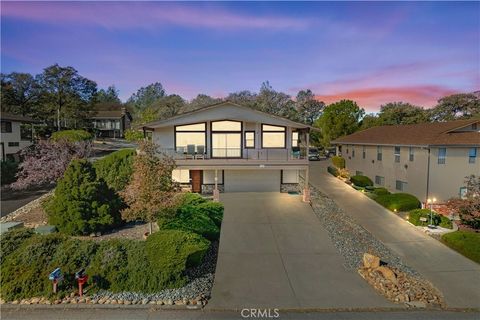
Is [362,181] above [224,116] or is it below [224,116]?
below

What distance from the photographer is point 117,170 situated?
17641 millimetres

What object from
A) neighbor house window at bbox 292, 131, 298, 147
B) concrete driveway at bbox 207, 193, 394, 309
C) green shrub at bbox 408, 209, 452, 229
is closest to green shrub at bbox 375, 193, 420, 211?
green shrub at bbox 408, 209, 452, 229

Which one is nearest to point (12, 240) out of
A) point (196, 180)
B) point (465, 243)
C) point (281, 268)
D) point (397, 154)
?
point (281, 268)

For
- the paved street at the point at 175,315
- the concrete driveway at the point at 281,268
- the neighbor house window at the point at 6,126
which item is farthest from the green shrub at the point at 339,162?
the neighbor house window at the point at 6,126

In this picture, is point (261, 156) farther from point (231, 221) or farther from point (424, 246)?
point (424, 246)

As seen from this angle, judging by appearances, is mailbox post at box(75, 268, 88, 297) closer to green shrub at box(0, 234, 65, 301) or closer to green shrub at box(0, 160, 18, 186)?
green shrub at box(0, 234, 65, 301)

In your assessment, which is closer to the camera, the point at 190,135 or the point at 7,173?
the point at 190,135

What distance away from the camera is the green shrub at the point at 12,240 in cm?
986

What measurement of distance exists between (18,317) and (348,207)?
18.3 metres

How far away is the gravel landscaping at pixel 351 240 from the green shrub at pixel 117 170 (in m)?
11.5

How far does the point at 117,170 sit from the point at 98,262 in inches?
353

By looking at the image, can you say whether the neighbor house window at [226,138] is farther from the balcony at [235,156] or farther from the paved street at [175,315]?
the paved street at [175,315]

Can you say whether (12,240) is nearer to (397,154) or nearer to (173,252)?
(173,252)

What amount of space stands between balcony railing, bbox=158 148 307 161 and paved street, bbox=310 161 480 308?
5.07 meters
